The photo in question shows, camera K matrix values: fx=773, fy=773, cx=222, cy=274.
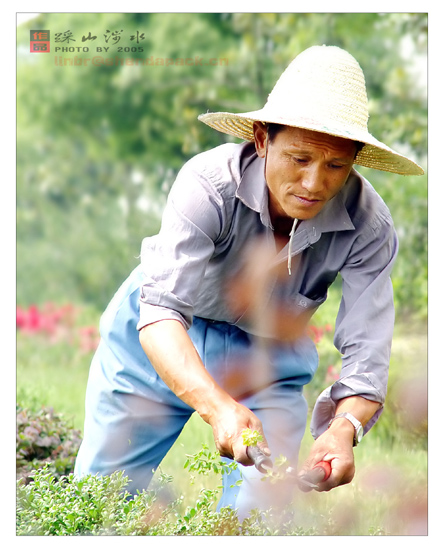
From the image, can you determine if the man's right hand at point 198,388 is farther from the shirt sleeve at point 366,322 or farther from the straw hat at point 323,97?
the straw hat at point 323,97

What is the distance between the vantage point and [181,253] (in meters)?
2.19

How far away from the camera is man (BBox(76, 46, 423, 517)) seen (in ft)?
7.04

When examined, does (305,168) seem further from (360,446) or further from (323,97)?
(360,446)

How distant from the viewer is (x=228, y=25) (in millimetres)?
6000

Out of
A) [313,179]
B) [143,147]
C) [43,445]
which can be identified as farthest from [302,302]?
[143,147]

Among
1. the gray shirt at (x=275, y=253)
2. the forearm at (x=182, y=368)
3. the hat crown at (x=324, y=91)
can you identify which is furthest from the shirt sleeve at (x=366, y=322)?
the forearm at (x=182, y=368)

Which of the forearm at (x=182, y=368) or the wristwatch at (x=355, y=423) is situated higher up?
the forearm at (x=182, y=368)

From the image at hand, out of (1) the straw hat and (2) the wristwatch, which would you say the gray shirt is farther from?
(1) the straw hat

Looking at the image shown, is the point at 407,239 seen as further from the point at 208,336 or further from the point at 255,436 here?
the point at 255,436

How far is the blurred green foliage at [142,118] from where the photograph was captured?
5.42m

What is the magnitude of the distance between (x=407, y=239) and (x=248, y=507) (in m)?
3.38

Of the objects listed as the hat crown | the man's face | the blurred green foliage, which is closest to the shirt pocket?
the man's face

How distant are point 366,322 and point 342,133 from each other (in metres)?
0.61

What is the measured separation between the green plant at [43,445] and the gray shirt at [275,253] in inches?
50.2
